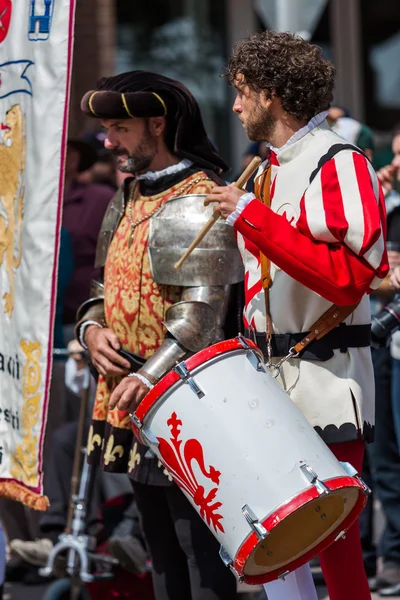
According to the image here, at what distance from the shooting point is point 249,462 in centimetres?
278

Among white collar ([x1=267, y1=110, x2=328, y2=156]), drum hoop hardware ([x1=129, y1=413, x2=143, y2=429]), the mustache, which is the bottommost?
drum hoop hardware ([x1=129, y1=413, x2=143, y2=429])

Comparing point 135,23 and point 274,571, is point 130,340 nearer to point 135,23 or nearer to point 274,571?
point 274,571

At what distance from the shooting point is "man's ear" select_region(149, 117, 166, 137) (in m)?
3.53

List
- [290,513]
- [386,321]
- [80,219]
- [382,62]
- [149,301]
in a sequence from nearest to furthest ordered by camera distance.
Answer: [290,513], [149,301], [386,321], [80,219], [382,62]

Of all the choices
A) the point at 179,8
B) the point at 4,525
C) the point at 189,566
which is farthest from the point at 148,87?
the point at 179,8

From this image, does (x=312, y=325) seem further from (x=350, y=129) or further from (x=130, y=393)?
(x=350, y=129)

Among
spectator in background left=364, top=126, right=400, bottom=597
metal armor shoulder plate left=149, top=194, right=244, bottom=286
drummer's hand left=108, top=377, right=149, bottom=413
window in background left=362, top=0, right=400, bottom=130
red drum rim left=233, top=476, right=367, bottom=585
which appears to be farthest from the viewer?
window in background left=362, top=0, right=400, bottom=130

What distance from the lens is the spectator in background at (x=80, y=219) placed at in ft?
18.9

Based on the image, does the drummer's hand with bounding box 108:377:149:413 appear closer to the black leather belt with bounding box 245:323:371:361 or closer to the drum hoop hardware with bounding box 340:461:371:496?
the black leather belt with bounding box 245:323:371:361

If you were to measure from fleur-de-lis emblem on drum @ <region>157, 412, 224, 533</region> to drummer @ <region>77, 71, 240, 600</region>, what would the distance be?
1.39ft

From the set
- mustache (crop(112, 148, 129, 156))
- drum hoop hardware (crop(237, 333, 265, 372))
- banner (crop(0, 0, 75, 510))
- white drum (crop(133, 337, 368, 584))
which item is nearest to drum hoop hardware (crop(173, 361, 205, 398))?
white drum (crop(133, 337, 368, 584))

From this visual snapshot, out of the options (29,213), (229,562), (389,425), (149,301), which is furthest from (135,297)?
(389,425)

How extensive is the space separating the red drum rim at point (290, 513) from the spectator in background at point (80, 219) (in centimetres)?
280

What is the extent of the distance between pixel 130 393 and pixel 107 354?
0.27 metres
